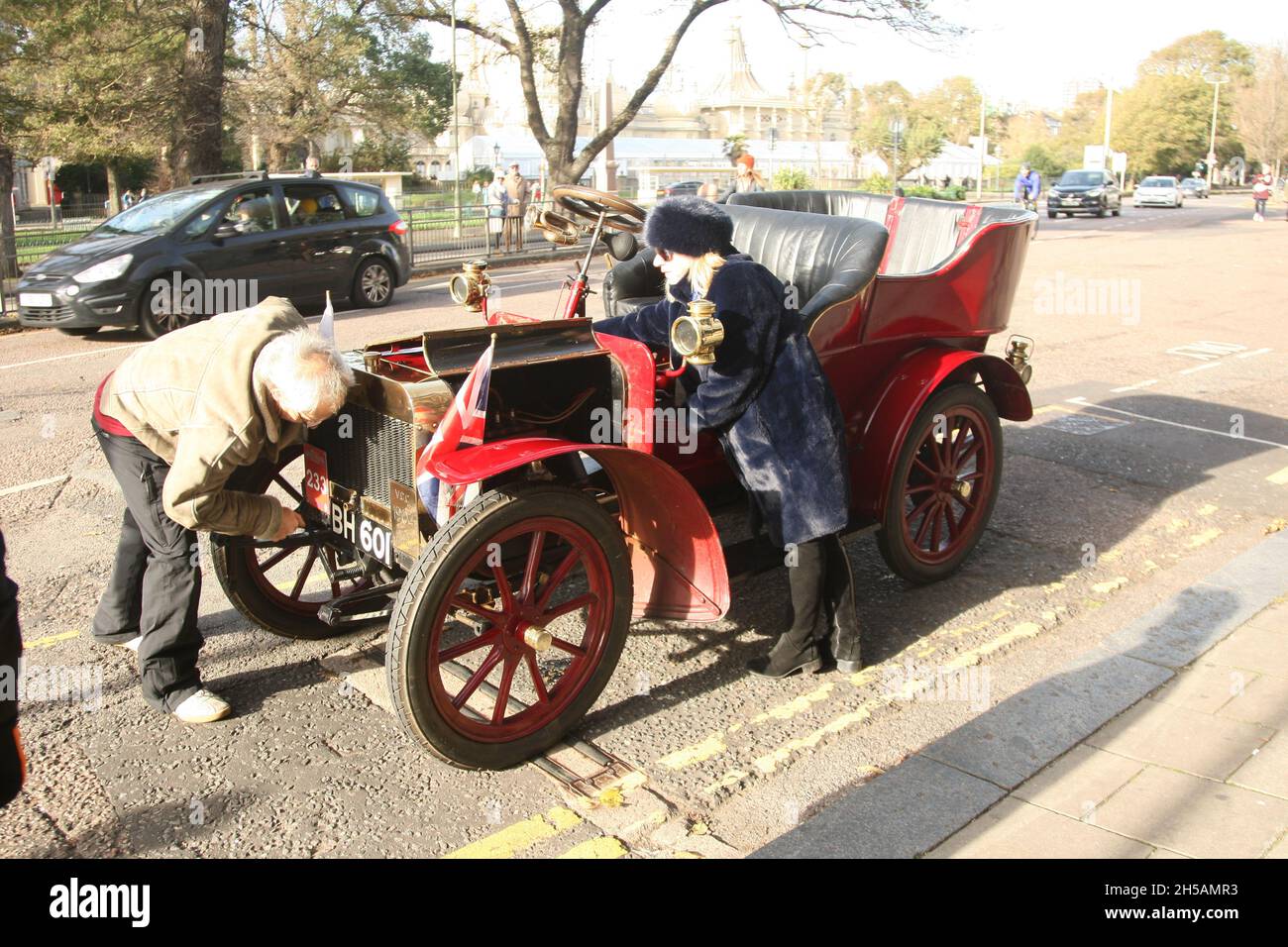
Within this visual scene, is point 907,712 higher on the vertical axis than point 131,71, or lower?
lower

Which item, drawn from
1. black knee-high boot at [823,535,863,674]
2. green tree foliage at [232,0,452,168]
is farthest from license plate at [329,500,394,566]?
green tree foliage at [232,0,452,168]

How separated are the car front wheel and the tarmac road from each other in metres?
5.95

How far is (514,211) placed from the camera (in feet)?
70.3

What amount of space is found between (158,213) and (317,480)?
9.81 m

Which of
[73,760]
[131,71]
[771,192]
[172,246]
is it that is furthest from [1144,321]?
[131,71]

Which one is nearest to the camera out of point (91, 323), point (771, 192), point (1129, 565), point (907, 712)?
point (907, 712)

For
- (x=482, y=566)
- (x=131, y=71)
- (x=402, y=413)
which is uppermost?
(x=131, y=71)

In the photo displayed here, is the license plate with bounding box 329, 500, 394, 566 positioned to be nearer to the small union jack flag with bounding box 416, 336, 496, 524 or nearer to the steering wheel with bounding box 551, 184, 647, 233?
the small union jack flag with bounding box 416, 336, 496, 524

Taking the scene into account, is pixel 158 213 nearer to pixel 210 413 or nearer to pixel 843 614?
pixel 210 413

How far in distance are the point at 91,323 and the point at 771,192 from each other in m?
8.21

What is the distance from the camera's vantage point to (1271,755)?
3531 mm

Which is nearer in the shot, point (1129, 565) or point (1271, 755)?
point (1271, 755)
